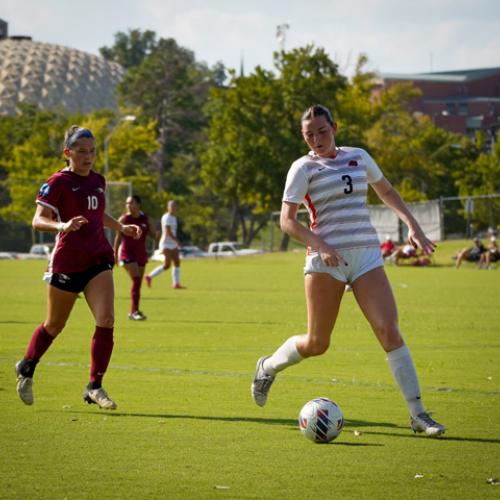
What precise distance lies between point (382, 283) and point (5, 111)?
126 meters

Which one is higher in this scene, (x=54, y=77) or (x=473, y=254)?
(x=54, y=77)

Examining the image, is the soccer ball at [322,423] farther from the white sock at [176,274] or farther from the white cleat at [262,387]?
the white sock at [176,274]

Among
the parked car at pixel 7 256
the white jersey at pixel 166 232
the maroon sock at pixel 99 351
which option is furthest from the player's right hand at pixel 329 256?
the parked car at pixel 7 256

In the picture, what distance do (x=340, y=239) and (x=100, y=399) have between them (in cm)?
253

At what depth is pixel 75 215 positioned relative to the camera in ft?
32.0

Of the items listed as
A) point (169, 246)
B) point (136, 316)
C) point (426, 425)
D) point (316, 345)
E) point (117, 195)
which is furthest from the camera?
point (117, 195)

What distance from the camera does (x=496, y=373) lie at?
12.5 metres

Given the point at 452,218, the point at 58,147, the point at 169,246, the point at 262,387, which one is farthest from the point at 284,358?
the point at 58,147

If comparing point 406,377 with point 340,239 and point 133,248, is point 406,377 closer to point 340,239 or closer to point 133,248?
point 340,239

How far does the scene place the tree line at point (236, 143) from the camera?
247ft

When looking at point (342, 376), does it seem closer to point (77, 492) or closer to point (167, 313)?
point (77, 492)

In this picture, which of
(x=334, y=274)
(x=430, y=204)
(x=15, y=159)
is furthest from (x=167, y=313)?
(x=15, y=159)

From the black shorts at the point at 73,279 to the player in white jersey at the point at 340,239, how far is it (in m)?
2.00

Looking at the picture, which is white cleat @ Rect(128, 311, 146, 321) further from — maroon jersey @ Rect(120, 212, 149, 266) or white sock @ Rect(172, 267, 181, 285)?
white sock @ Rect(172, 267, 181, 285)
